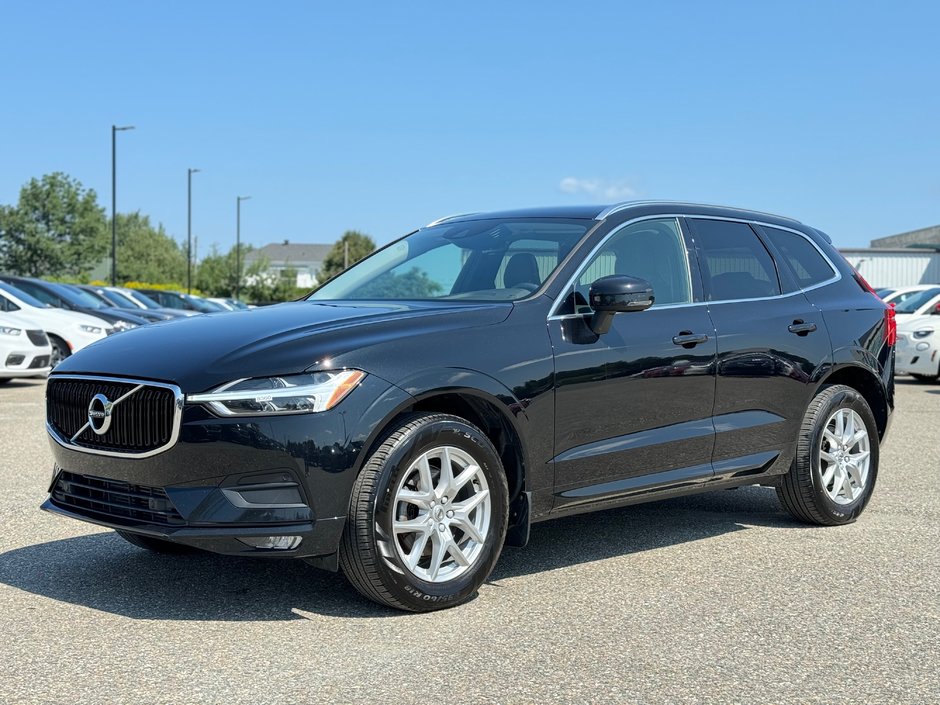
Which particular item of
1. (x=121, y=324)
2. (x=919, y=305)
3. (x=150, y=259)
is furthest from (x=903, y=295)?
(x=150, y=259)

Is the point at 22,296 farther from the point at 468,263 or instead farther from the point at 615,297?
the point at 615,297

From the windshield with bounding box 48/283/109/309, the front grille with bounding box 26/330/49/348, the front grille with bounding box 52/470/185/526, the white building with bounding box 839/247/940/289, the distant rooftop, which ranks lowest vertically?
the front grille with bounding box 52/470/185/526

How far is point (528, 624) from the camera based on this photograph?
4.59 meters

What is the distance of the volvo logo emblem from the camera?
15.2 feet

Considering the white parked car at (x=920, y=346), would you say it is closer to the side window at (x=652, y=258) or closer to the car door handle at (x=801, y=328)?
the car door handle at (x=801, y=328)

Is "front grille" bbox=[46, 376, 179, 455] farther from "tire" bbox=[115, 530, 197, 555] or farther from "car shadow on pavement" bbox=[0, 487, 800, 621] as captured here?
"tire" bbox=[115, 530, 197, 555]

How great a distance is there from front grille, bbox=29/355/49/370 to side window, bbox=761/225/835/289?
38.0 feet

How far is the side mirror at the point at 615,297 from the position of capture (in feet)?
17.1

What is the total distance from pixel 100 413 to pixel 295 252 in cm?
17080

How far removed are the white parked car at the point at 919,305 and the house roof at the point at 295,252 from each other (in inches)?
5951

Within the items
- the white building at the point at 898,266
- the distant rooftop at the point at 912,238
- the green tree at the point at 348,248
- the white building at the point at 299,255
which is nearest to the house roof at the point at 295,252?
the white building at the point at 299,255

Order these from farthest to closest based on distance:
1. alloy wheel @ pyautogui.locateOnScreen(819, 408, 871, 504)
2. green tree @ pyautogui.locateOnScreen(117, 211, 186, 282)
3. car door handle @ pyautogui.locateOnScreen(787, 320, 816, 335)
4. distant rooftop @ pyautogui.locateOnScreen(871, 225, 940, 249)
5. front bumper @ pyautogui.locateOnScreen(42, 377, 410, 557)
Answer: green tree @ pyautogui.locateOnScreen(117, 211, 186, 282) < distant rooftop @ pyautogui.locateOnScreen(871, 225, 940, 249) < alloy wheel @ pyautogui.locateOnScreen(819, 408, 871, 504) < car door handle @ pyautogui.locateOnScreen(787, 320, 816, 335) < front bumper @ pyautogui.locateOnScreen(42, 377, 410, 557)

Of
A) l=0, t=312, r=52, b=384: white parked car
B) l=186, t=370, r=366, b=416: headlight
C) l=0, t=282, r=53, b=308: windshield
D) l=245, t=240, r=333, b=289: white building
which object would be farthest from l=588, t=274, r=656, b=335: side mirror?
l=245, t=240, r=333, b=289: white building

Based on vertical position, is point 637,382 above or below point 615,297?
below
